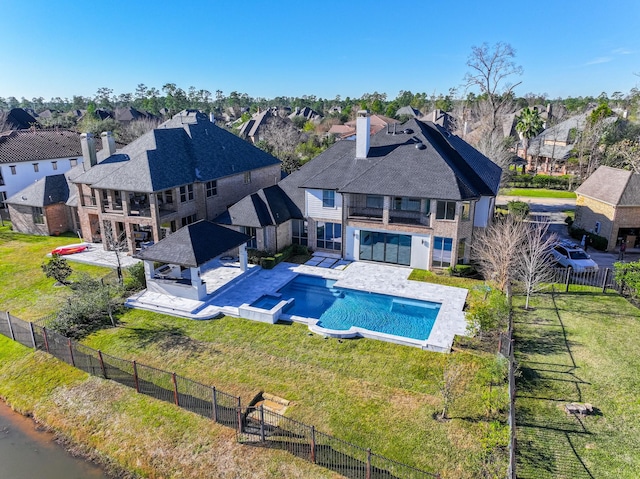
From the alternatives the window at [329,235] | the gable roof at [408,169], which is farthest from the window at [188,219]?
the window at [329,235]

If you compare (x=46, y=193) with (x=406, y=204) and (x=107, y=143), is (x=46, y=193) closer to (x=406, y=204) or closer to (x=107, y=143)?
(x=107, y=143)

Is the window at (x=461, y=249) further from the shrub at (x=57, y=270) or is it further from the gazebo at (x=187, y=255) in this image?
the shrub at (x=57, y=270)

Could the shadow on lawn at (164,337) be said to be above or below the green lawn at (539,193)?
below

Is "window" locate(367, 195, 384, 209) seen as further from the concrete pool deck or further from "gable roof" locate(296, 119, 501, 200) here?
the concrete pool deck

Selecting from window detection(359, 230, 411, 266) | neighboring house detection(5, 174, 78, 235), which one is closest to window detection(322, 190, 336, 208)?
window detection(359, 230, 411, 266)

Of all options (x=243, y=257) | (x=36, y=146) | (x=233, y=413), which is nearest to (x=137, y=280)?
(x=243, y=257)

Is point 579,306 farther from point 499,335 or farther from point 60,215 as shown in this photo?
point 60,215

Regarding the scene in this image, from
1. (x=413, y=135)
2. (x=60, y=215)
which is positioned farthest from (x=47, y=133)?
(x=413, y=135)
